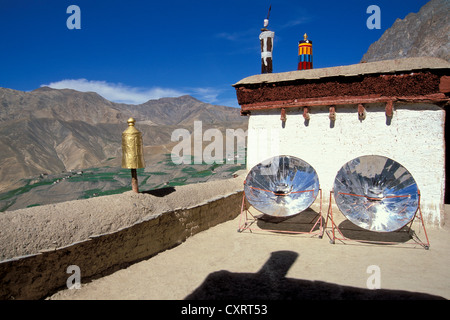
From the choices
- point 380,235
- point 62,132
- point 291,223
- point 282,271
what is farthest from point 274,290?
point 62,132

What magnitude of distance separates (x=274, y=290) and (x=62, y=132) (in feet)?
227

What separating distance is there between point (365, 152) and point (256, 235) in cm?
415

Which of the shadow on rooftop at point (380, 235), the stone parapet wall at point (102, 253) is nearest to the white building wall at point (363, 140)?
the shadow on rooftop at point (380, 235)

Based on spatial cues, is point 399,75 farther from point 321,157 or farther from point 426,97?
point 321,157

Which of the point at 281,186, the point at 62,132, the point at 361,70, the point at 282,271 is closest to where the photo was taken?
the point at 282,271

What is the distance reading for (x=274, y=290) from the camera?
200 inches

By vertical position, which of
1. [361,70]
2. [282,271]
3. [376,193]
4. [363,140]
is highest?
[361,70]

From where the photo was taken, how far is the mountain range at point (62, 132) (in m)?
45.9

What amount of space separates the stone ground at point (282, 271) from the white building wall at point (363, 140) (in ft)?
5.42

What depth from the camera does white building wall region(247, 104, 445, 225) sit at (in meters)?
8.13

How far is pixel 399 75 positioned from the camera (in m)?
8.30

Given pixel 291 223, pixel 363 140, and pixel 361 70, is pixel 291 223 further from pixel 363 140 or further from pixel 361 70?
pixel 361 70

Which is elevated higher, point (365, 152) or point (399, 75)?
point (399, 75)
